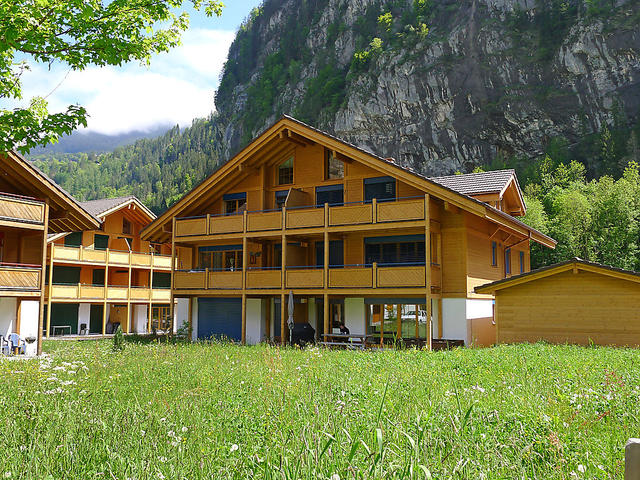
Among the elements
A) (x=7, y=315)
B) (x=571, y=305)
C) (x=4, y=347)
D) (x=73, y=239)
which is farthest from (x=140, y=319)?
(x=571, y=305)

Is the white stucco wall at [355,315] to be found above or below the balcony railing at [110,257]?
below

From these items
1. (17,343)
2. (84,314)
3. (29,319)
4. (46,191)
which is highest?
(46,191)

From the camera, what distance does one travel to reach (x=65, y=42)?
10.9 m

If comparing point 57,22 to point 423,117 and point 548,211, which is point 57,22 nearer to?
point 548,211

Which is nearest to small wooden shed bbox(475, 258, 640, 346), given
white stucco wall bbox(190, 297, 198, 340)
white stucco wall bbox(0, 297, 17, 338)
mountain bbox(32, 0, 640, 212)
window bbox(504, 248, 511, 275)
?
window bbox(504, 248, 511, 275)

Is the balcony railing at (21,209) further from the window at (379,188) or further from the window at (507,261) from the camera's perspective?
the window at (507,261)

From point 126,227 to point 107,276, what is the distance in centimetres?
582

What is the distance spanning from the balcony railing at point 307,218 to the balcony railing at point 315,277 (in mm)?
1957

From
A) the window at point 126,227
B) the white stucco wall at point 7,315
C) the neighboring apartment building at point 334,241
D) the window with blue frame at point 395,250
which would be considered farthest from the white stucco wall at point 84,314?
the window with blue frame at point 395,250

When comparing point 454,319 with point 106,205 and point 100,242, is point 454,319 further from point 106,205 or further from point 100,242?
point 100,242

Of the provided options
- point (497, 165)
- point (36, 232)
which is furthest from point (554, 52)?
point (36, 232)

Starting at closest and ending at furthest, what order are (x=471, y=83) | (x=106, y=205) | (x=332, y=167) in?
(x=332, y=167) < (x=106, y=205) < (x=471, y=83)

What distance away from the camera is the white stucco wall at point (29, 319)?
23.4 meters

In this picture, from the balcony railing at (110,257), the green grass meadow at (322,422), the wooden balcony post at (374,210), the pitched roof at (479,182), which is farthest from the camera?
the balcony railing at (110,257)
